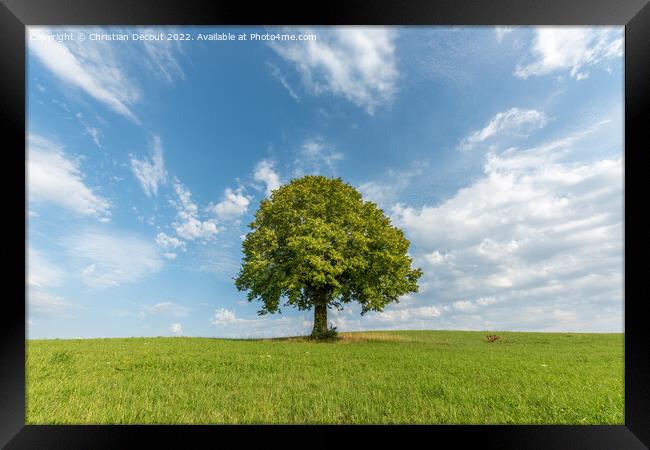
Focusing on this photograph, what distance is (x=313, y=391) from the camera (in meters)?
6.29

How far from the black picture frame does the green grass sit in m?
0.75

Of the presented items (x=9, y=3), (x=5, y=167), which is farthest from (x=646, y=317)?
(x=9, y=3)

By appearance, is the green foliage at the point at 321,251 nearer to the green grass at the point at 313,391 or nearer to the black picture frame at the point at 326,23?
the green grass at the point at 313,391

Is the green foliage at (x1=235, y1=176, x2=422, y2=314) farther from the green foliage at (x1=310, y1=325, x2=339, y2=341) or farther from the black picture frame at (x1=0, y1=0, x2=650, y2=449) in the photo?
the black picture frame at (x1=0, y1=0, x2=650, y2=449)

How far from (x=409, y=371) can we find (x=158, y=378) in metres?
5.28

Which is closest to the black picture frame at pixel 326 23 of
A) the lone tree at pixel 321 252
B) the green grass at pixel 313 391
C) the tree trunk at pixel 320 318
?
the green grass at pixel 313 391

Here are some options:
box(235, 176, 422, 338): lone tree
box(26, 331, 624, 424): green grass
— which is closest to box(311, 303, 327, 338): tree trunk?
box(235, 176, 422, 338): lone tree

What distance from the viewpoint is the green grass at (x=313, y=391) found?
5172 mm

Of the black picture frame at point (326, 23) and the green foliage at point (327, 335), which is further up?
the black picture frame at point (326, 23)

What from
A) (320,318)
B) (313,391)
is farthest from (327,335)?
(313,391)

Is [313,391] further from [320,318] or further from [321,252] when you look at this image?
[320,318]

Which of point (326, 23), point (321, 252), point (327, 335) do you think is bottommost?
point (327, 335)

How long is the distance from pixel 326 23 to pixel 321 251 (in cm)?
1232

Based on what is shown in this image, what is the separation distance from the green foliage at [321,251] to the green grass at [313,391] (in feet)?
21.4
